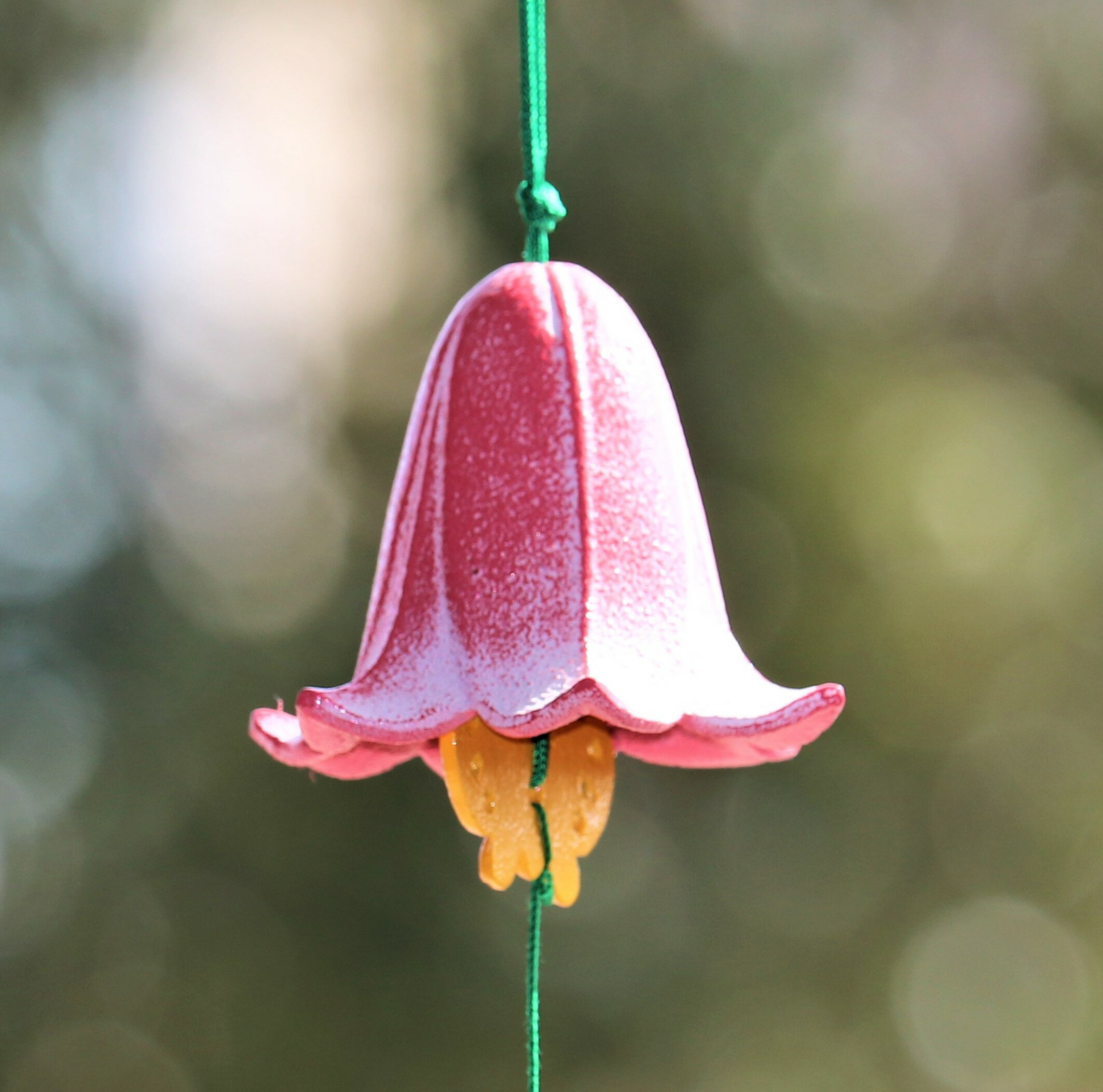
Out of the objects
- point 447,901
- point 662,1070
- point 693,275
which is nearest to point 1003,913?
point 662,1070

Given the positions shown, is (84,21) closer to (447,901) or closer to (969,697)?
(447,901)

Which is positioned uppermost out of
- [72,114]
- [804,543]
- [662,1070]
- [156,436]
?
[72,114]

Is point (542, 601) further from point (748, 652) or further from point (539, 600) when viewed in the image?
point (748, 652)

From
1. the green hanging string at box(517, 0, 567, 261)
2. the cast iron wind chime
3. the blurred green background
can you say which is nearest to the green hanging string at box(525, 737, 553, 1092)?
the cast iron wind chime

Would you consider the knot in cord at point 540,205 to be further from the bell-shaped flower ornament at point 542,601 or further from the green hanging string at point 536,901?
the green hanging string at point 536,901

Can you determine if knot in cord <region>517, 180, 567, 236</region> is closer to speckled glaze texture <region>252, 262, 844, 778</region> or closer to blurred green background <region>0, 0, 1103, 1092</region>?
speckled glaze texture <region>252, 262, 844, 778</region>

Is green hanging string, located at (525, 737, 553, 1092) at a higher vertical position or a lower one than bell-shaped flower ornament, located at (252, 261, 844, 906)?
lower
